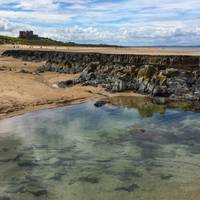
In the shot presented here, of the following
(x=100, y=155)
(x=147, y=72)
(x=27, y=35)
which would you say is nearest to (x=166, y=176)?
(x=100, y=155)

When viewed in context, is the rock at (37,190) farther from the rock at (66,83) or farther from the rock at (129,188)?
the rock at (66,83)

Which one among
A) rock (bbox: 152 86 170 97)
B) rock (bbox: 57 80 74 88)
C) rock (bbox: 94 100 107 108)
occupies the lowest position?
rock (bbox: 94 100 107 108)

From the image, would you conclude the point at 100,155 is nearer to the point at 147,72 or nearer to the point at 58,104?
the point at 58,104

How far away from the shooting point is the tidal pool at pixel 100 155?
13820 mm

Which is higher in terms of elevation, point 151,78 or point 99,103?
point 151,78

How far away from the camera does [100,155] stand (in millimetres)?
17516

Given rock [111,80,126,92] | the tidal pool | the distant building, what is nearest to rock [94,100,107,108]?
the tidal pool

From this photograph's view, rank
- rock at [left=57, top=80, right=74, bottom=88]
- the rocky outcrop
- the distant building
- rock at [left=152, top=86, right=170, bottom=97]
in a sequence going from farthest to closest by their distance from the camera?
the distant building
rock at [left=57, top=80, right=74, bottom=88]
the rocky outcrop
rock at [left=152, top=86, right=170, bottom=97]

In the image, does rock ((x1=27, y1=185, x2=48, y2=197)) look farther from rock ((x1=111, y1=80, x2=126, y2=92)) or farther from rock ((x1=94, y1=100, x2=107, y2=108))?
rock ((x1=111, y1=80, x2=126, y2=92))

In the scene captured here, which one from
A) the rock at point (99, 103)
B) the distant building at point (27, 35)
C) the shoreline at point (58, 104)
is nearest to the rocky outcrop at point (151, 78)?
the shoreline at point (58, 104)

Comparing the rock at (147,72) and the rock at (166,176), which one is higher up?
the rock at (147,72)

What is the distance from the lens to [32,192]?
13.7 meters

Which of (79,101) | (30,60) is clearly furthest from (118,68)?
(30,60)

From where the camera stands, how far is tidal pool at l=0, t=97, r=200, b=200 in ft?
45.3
